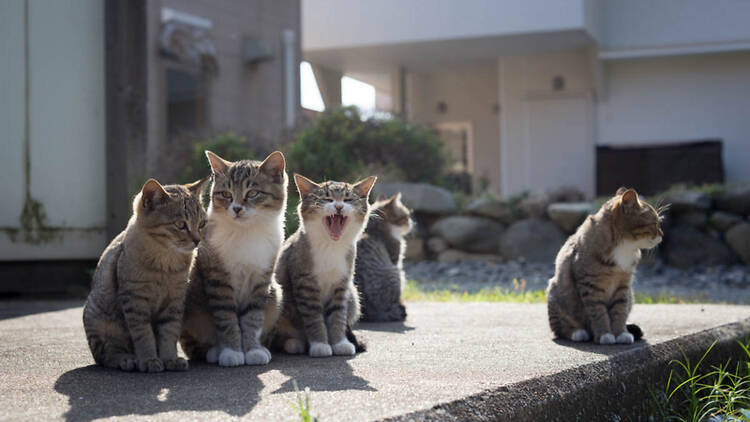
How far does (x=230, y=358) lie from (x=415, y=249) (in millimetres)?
8572

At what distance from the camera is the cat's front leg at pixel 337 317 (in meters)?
3.69

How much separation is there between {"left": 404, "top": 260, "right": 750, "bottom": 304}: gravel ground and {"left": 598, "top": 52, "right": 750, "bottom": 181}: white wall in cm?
555

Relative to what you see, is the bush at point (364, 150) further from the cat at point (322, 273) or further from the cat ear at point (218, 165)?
the cat ear at point (218, 165)

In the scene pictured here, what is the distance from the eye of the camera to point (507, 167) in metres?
16.8

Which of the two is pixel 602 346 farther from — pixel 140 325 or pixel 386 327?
pixel 140 325

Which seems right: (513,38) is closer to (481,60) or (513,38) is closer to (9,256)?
(481,60)

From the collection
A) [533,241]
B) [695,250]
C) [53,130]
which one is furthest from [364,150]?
[53,130]

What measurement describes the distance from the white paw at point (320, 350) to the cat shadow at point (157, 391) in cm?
44

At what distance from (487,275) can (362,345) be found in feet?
21.2

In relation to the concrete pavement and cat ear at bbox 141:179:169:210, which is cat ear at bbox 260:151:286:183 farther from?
the concrete pavement

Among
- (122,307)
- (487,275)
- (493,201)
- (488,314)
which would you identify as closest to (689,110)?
(493,201)

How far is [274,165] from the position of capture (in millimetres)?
3555

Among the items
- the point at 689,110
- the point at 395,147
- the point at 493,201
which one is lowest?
the point at 493,201

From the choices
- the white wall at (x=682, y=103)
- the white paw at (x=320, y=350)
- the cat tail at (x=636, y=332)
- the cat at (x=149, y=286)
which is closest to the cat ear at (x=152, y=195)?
the cat at (x=149, y=286)
